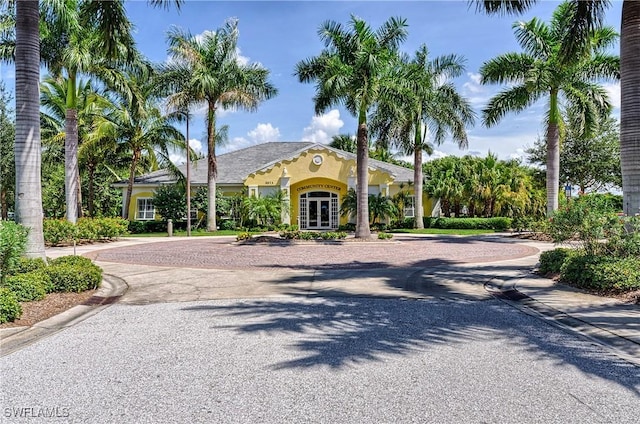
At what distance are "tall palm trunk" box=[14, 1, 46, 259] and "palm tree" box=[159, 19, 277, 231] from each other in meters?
15.4

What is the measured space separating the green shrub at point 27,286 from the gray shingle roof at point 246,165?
23.2 meters

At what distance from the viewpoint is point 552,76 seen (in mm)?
20094

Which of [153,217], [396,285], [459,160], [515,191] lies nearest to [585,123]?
[515,191]

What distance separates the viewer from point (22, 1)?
9.08 m

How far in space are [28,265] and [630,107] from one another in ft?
42.3

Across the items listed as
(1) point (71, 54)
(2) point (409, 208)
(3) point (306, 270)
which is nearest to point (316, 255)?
(3) point (306, 270)

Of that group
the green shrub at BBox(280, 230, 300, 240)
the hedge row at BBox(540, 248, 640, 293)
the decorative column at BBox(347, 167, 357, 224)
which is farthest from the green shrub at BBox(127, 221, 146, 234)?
the hedge row at BBox(540, 248, 640, 293)

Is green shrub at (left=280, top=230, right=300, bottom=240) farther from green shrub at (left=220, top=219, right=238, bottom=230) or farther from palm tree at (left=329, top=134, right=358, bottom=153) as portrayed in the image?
palm tree at (left=329, top=134, right=358, bottom=153)

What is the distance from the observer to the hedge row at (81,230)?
62.7 ft

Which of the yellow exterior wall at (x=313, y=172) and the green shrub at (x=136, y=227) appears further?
the yellow exterior wall at (x=313, y=172)

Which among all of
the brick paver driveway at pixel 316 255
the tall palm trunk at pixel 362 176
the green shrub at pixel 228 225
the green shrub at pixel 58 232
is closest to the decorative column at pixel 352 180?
the green shrub at pixel 228 225

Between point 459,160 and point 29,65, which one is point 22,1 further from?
point 459,160

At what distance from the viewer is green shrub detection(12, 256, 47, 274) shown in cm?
819

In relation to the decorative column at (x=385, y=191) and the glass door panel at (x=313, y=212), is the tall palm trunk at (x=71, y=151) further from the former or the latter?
the decorative column at (x=385, y=191)
